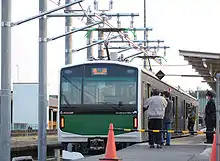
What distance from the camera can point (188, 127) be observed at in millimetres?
28625

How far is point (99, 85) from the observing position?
17266 mm

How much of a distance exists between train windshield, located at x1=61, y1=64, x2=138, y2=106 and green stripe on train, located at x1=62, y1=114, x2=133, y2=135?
1.43 feet

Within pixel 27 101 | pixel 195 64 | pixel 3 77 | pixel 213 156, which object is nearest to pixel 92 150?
pixel 3 77

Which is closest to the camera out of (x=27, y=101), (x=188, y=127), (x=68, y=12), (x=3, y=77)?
(x=3, y=77)

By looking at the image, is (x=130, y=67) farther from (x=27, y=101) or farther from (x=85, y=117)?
(x=27, y=101)

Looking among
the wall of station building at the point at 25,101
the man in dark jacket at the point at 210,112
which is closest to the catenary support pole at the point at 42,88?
the man in dark jacket at the point at 210,112

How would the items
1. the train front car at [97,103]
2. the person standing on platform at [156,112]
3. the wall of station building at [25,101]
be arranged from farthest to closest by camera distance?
1. the wall of station building at [25,101]
2. the train front car at [97,103]
3. the person standing on platform at [156,112]

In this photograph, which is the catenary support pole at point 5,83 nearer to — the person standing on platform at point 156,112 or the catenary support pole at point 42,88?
the catenary support pole at point 42,88

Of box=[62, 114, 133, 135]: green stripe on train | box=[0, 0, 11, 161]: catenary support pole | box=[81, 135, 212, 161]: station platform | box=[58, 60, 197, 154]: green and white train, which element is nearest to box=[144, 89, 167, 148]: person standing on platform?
box=[81, 135, 212, 161]: station platform

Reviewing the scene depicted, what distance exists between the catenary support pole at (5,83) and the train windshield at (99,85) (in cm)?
276

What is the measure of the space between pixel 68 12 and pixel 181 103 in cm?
796

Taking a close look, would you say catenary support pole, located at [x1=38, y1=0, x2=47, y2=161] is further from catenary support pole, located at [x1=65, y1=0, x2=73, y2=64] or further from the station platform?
catenary support pole, located at [x1=65, y1=0, x2=73, y2=64]

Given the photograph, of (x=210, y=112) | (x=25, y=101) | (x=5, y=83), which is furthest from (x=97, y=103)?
(x=25, y=101)

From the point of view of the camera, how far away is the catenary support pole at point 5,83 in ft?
47.5
